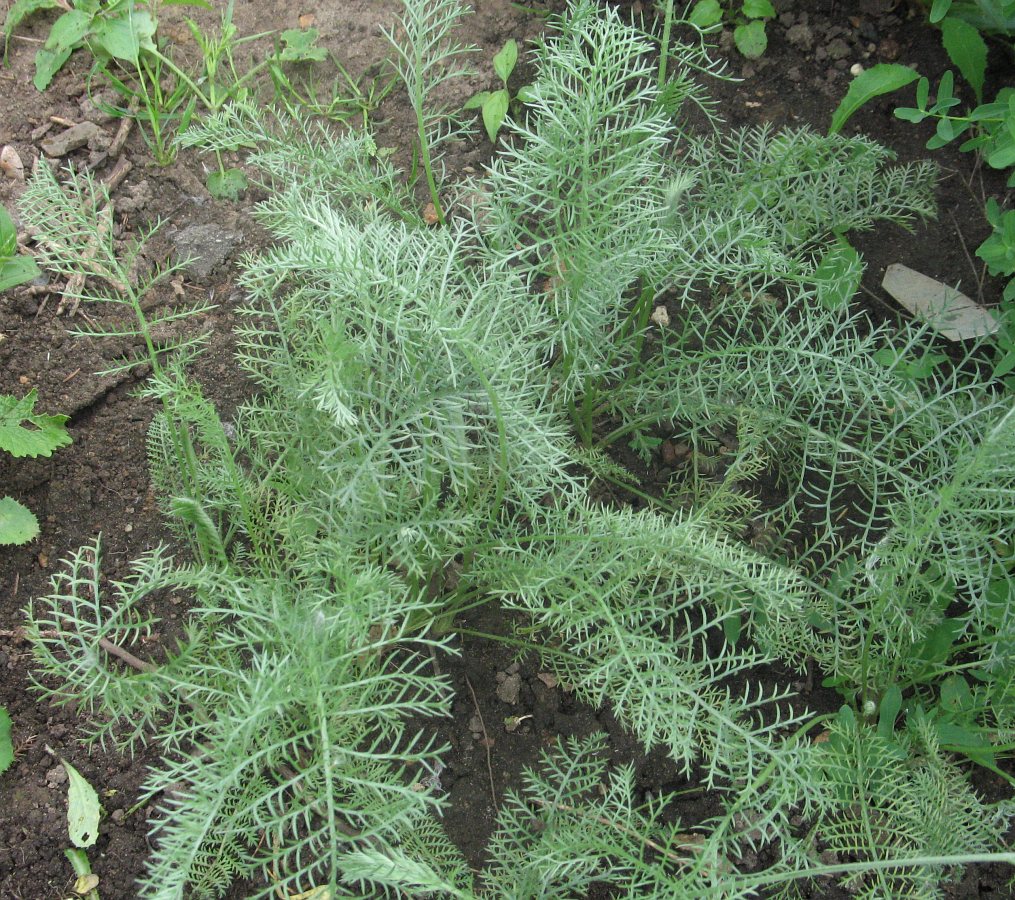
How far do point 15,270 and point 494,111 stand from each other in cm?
116

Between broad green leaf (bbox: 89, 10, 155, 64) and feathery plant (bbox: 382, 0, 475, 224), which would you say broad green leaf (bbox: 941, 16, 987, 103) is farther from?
broad green leaf (bbox: 89, 10, 155, 64)

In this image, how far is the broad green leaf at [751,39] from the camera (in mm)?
2605

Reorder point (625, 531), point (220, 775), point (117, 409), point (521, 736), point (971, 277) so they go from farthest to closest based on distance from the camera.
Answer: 1. point (971, 277)
2. point (117, 409)
3. point (521, 736)
4. point (625, 531)
5. point (220, 775)

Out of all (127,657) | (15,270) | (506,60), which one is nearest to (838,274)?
(506,60)

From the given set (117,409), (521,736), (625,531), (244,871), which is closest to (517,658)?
(521,736)

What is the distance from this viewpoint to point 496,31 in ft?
8.66

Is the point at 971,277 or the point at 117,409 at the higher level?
the point at 117,409

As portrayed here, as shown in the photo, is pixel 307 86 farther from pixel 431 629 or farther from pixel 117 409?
A: pixel 431 629

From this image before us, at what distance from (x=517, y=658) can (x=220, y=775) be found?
663 millimetres

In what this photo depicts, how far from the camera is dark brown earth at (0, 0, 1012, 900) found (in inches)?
68.5

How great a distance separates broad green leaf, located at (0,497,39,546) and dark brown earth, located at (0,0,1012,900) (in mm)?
70

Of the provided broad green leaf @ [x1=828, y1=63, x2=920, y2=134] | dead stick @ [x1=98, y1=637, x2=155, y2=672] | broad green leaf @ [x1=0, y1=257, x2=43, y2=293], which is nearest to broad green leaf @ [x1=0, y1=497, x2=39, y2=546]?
dead stick @ [x1=98, y1=637, x2=155, y2=672]

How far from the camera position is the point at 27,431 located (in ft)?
6.14

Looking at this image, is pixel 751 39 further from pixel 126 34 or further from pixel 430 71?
pixel 126 34
